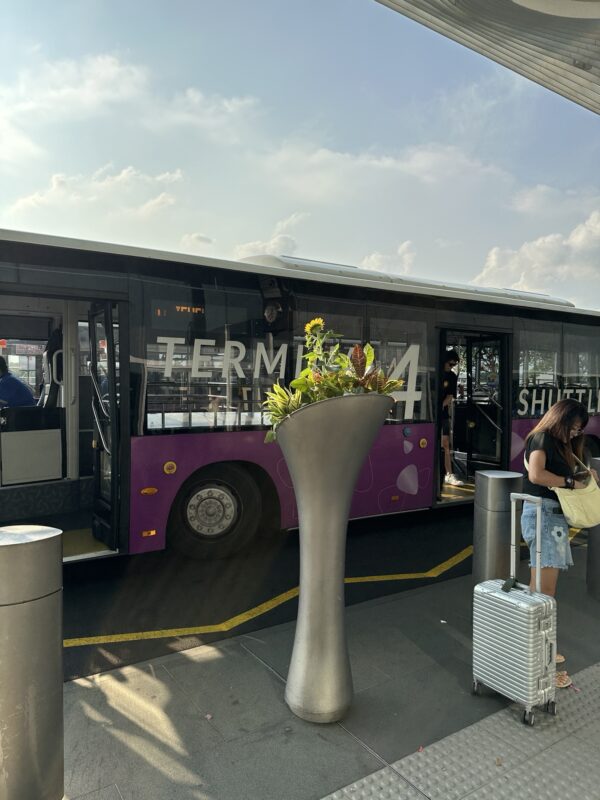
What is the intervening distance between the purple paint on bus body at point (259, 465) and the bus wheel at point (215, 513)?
0.20 m

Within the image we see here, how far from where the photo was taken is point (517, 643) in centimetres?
318

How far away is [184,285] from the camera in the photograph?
5.44 metres

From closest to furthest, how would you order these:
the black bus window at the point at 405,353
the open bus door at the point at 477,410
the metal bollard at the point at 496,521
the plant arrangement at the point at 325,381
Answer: the plant arrangement at the point at 325,381 → the metal bollard at the point at 496,521 → the black bus window at the point at 405,353 → the open bus door at the point at 477,410

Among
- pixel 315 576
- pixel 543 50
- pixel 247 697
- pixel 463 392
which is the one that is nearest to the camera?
pixel 315 576

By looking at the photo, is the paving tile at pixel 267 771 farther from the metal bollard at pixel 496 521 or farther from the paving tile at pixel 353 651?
the metal bollard at pixel 496 521

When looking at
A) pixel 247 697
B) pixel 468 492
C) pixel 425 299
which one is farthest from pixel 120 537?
pixel 468 492

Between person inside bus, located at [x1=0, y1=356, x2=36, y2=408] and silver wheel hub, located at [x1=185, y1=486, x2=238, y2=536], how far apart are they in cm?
275

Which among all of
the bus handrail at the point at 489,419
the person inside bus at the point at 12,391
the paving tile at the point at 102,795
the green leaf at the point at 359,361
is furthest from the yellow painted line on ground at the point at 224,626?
the person inside bus at the point at 12,391

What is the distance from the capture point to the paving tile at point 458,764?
266 cm

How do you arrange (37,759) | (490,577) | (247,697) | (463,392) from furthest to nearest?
1. (463,392)
2. (490,577)
3. (247,697)
4. (37,759)

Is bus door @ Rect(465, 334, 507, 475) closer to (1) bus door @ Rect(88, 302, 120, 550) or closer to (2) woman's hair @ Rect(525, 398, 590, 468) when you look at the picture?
(2) woman's hair @ Rect(525, 398, 590, 468)

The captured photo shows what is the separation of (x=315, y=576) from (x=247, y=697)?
0.96 m

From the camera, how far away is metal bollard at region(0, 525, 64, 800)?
6.99 ft

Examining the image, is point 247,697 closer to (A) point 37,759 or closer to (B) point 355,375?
(A) point 37,759
